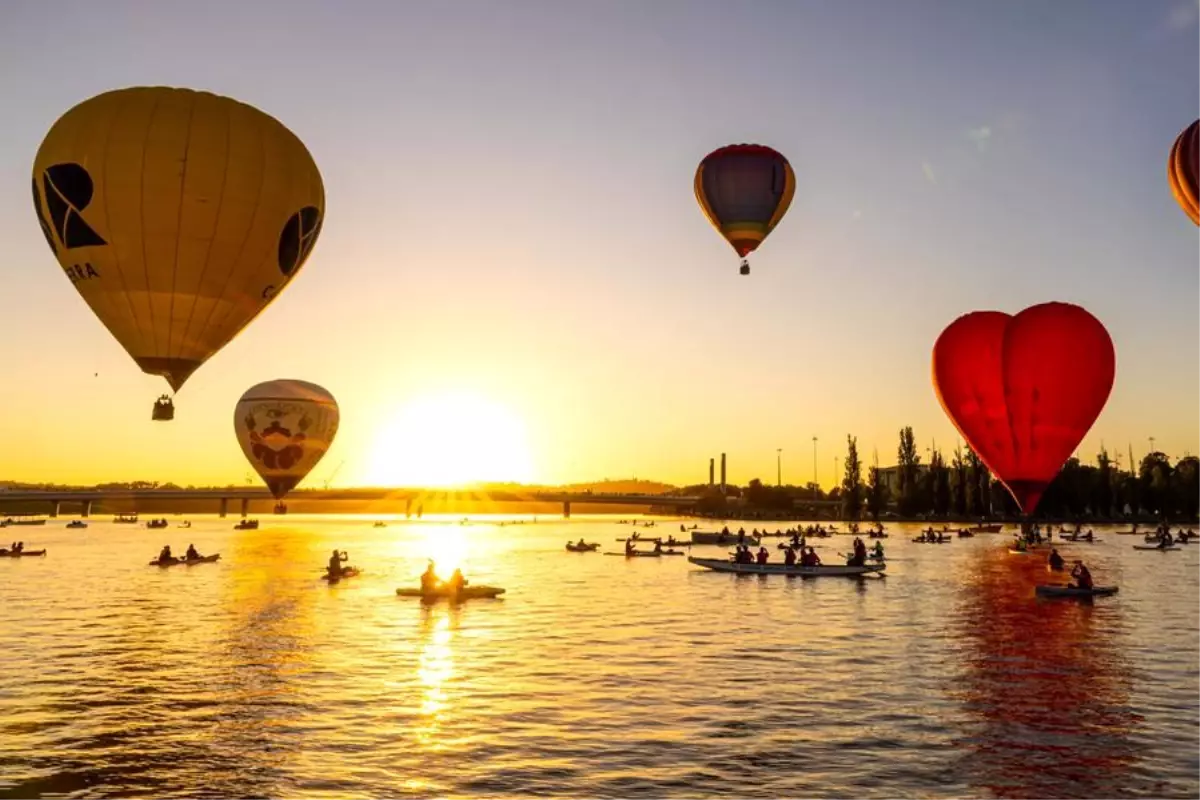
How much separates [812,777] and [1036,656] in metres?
21.1

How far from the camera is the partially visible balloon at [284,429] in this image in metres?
100

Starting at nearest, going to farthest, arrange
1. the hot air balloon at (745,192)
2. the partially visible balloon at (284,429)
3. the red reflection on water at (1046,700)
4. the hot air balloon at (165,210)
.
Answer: the red reflection on water at (1046,700), the hot air balloon at (165,210), the hot air balloon at (745,192), the partially visible balloon at (284,429)

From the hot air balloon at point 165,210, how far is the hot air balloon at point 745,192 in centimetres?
3378

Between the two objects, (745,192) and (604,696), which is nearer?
(604,696)

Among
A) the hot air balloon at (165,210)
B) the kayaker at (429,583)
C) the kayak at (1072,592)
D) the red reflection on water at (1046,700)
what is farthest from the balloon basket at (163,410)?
the kayak at (1072,592)

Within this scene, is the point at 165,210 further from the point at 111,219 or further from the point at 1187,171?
the point at 1187,171

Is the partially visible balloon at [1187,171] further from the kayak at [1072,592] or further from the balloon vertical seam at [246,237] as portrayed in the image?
the balloon vertical seam at [246,237]

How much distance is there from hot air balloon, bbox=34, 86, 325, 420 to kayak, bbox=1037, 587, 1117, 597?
Result: 47282 mm

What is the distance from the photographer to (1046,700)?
30.1m

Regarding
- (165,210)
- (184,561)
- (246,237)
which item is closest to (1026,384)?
(246,237)

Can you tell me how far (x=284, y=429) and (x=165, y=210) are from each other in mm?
65064

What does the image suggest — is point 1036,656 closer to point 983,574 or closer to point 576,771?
point 576,771

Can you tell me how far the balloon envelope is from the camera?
224 feet

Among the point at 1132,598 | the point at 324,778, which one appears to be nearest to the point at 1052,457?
the point at 1132,598
